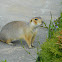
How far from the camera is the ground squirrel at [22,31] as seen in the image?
358 centimetres

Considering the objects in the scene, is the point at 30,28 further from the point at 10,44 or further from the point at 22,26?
the point at 10,44

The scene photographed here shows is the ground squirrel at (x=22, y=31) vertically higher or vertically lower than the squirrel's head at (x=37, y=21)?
lower

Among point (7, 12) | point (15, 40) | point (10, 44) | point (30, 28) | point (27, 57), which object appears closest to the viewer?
point (27, 57)

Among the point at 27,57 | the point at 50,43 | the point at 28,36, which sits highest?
the point at 50,43

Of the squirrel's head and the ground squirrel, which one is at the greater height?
the squirrel's head

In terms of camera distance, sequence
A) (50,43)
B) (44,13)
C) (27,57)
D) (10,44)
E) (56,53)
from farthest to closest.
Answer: (44,13) < (10,44) < (27,57) < (50,43) < (56,53)

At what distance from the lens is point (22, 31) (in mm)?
3869

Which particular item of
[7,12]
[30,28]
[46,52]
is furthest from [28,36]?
[7,12]

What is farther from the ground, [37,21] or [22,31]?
[37,21]

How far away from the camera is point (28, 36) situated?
12.3 ft

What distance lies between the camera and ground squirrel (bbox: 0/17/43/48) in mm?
3579

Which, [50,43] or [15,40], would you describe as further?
[15,40]

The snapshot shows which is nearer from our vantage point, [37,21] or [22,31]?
[37,21]

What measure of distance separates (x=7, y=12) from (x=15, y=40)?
128 inches
